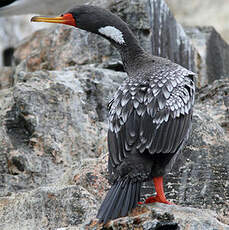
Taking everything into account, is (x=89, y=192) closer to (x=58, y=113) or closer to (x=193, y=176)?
(x=193, y=176)

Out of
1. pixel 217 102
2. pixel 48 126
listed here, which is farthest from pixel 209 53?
pixel 48 126

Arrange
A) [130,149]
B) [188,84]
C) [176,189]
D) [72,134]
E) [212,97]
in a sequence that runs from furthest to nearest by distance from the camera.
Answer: [212,97] < [72,134] < [176,189] < [188,84] < [130,149]

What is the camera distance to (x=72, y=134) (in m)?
8.22

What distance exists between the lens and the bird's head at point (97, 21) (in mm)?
6223

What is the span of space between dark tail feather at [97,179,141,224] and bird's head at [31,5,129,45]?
205cm

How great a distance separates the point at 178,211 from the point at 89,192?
194cm

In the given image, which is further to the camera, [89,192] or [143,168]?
[89,192]

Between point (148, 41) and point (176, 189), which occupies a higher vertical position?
point (148, 41)

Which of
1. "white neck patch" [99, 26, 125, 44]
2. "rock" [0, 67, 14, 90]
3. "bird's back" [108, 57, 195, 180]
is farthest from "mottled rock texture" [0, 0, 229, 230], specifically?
"rock" [0, 67, 14, 90]

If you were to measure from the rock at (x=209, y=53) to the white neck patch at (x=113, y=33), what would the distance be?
490 centimetres

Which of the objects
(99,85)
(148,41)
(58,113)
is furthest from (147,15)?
(58,113)

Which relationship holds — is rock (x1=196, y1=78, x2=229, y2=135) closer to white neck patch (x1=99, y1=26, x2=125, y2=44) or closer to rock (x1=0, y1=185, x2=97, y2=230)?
white neck patch (x1=99, y1=26, x2=125, y2=44)

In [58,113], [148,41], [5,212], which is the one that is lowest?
[5,212]

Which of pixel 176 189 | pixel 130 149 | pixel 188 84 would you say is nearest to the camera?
pixel 130 149
